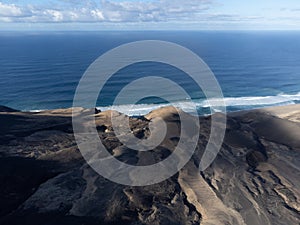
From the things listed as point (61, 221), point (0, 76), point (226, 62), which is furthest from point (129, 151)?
point (226, 62)

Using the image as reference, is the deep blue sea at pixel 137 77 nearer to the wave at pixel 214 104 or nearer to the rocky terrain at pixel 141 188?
the wave at pixel 214 104

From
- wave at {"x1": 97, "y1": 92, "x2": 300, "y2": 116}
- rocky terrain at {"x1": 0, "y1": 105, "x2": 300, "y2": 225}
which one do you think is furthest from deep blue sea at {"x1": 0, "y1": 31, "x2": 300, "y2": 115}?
rocky terrain at {"x1": 0, "y1": 105, "x2": 300, "y2": 225}

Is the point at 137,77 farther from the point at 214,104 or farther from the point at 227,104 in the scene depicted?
the point at 227,104

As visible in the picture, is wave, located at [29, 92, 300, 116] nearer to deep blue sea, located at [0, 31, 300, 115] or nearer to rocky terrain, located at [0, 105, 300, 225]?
deep blue sea, located at [0, 31, 300, 115]

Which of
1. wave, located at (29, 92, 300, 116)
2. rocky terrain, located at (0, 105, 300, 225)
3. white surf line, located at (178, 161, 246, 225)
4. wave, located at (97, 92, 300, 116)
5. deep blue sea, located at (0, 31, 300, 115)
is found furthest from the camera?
deep blue sea, located at (0, 31, 300, 115)

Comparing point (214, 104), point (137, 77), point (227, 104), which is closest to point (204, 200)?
point (214, 104)

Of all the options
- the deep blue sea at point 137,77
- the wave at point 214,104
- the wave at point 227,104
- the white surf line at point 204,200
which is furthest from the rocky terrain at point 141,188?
the deep blue sea at point 137,77
